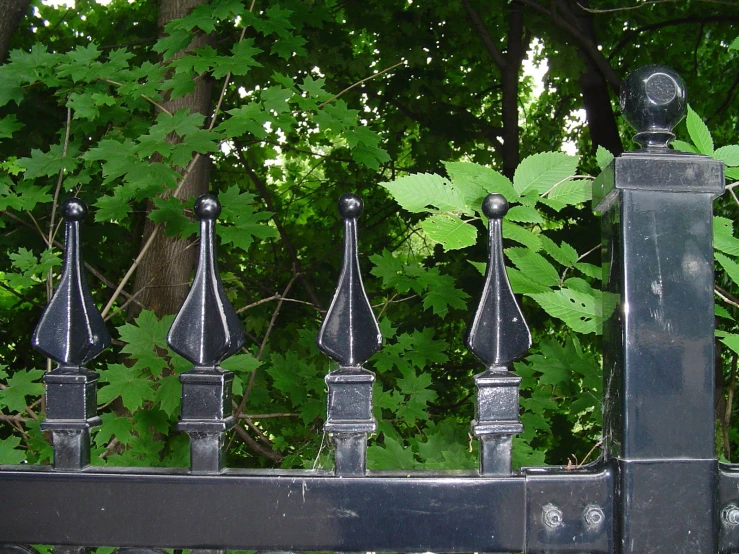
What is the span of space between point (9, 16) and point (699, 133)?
2.86 m

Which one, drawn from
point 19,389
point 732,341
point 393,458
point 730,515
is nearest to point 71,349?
point 730,515

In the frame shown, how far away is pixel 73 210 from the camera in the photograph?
1.04 m

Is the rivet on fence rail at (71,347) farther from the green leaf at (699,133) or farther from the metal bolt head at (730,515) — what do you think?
the green leaf at (699,133)

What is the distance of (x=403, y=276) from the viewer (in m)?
3.35

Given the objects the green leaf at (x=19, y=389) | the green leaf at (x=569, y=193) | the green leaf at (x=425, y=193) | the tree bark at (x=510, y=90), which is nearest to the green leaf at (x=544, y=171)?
the green leaf at (x=569, y=193)

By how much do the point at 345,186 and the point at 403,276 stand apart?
293cm

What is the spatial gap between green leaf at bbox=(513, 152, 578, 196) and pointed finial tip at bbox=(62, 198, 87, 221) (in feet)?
2.55

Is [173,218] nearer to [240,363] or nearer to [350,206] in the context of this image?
Answer: [240,363]

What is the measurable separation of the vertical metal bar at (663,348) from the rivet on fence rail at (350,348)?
0.35m

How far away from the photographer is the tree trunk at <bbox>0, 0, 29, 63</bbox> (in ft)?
9.53

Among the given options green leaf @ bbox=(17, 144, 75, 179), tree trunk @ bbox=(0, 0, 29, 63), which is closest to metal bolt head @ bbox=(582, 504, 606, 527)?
green leaf @ bbox=(17, 144, 75, 179)

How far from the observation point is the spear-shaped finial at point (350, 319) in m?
1.00

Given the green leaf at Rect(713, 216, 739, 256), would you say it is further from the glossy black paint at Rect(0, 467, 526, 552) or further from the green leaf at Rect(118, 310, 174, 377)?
the green leaf at Rect(118, 310, 174, 377)

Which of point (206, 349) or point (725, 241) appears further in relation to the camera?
point (725, 241)
